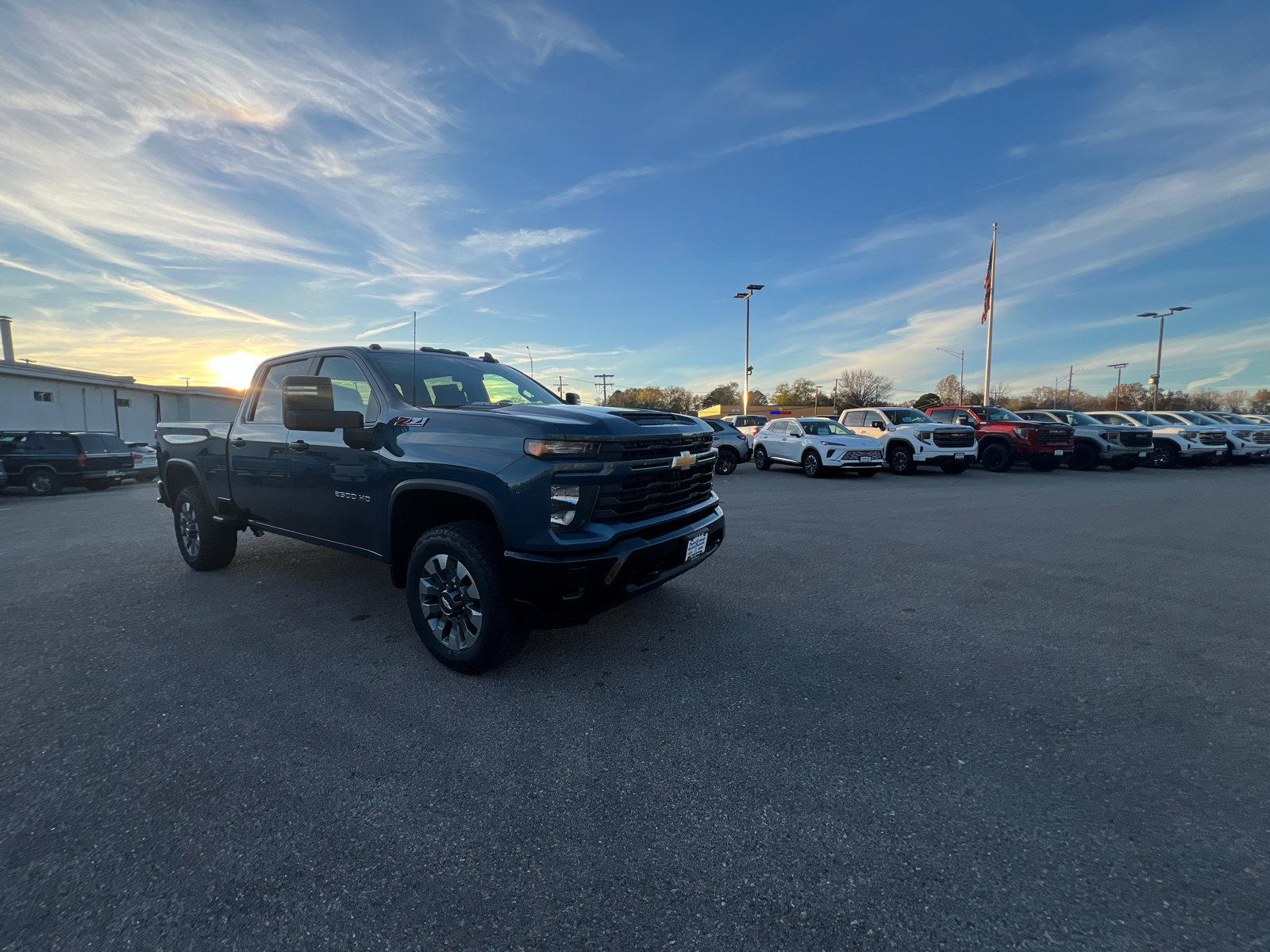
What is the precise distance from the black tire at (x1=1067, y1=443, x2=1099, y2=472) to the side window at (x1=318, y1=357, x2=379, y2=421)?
20.6 metres

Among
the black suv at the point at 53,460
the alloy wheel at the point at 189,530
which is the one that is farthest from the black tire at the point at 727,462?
the black suv at the point at 53,460

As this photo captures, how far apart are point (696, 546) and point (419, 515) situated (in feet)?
5.84

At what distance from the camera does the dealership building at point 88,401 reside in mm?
23266

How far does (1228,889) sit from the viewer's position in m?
1.87

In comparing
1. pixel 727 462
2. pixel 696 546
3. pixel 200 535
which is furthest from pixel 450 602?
pixel 727 462

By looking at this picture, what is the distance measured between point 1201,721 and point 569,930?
3.17 meters

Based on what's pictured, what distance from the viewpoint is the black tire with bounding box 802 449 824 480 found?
1570cm

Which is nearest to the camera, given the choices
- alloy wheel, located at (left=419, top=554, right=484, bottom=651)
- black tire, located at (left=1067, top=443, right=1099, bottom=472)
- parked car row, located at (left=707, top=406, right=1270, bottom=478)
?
alloy wheel, located at (left=419, top=554, right=484, bottom=651)

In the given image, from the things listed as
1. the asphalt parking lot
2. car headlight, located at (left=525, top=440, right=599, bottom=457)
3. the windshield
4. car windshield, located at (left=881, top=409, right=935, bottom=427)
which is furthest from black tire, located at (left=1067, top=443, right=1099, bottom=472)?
car headlight, located at (left=525, top=440, right=599, bottom=457)

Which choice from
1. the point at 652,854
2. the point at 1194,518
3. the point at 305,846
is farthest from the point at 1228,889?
A: the point at 1194,518

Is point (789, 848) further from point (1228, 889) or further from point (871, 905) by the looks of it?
point (1228, 889)

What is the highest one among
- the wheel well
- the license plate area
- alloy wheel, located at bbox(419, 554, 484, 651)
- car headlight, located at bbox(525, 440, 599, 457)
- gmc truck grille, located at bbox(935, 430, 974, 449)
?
car headlight, located at bbox(525, 440, 599, 457)

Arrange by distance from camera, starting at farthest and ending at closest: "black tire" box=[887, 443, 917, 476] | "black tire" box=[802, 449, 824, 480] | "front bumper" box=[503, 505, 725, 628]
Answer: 1. "black tire" box=[887, 443, 917, 476]
2. "black tire" box=[802, 449, 824, 480]
3. "front bumper" box=[503, 505, 725, 628]

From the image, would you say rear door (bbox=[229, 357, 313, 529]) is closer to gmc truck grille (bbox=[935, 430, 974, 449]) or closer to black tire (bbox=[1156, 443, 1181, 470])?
gmc truck grille (bbox=[935, 430, 974, 449])
